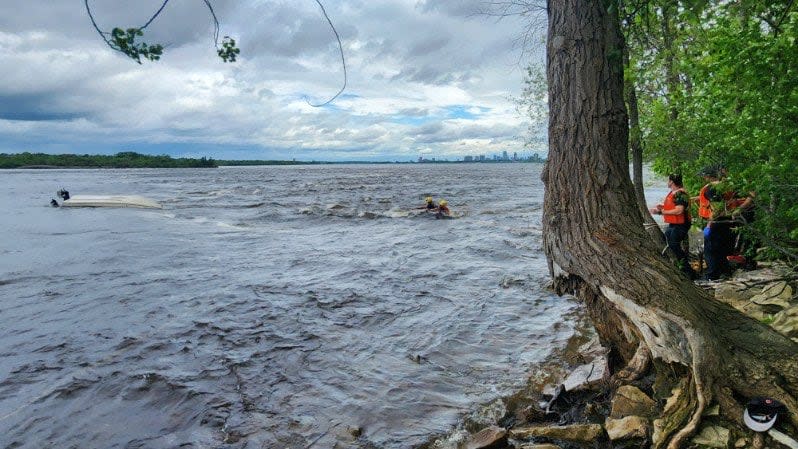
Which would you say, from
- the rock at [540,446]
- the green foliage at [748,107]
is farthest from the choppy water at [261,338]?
the green foliage at [748,107]

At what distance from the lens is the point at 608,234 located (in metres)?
4.75

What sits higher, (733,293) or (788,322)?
(788,322)

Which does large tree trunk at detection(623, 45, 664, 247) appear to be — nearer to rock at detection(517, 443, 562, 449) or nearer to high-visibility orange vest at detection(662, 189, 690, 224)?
high-visibility orange vest at detection(662, 189, 690, 224)

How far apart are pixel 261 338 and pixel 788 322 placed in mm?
7412

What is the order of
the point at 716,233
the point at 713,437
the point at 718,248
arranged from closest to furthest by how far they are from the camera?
the point at 713,437, the point at 716,233, the point at 718,248

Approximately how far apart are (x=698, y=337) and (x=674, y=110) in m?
8.00

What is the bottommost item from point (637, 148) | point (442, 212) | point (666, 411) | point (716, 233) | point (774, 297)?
point (442, 212)

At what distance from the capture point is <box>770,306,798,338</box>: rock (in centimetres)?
533

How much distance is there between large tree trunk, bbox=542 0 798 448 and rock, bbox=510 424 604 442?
0.85 meters

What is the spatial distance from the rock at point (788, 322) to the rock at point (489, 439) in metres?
3.26

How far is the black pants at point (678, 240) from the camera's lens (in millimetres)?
10211

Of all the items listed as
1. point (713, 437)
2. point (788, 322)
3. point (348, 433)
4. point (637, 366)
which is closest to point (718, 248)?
point (788, 322)

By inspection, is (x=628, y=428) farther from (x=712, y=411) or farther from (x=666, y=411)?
(x=712, y=411)

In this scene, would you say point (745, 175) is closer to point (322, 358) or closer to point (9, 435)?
point (322, 358)
